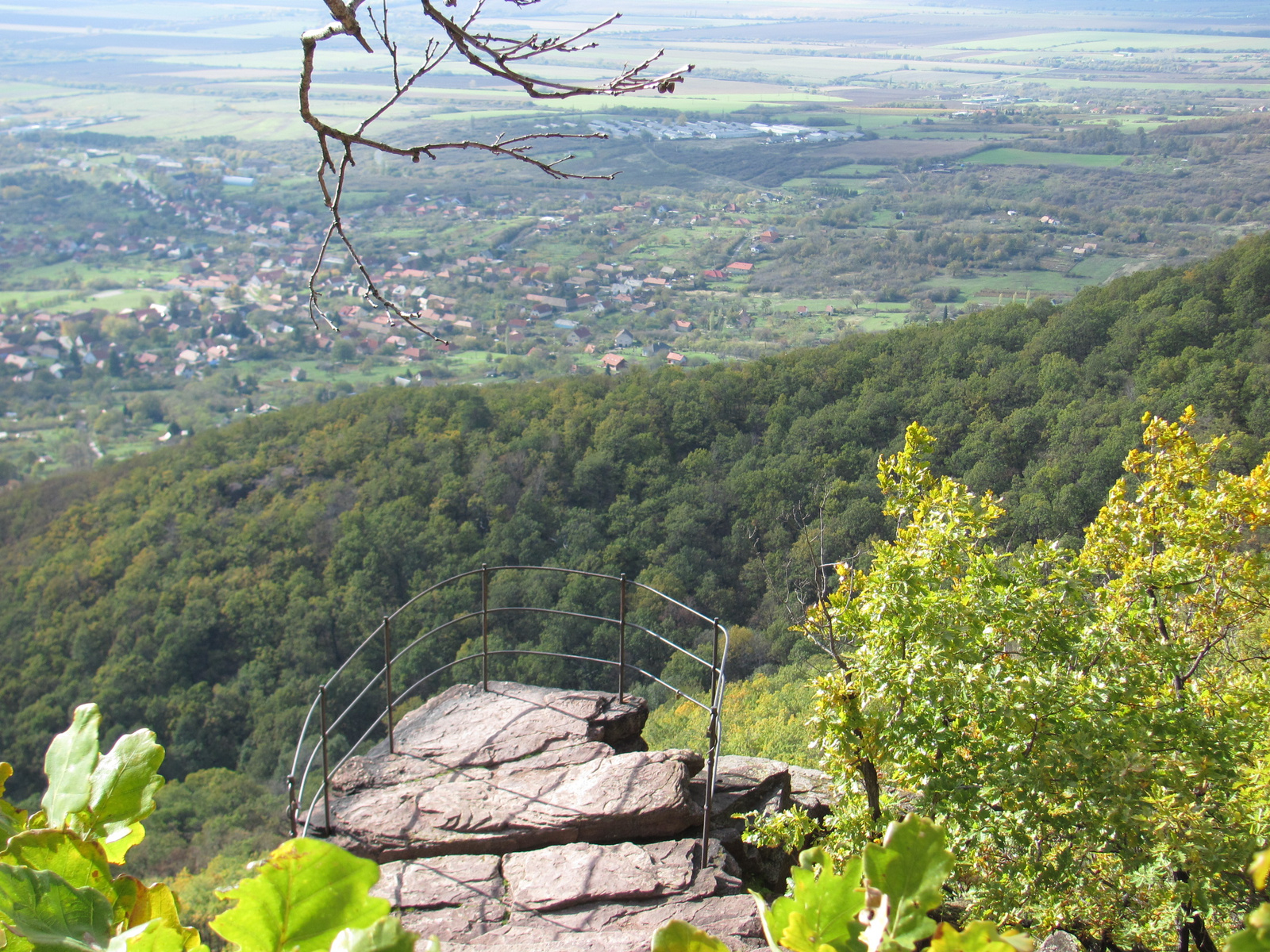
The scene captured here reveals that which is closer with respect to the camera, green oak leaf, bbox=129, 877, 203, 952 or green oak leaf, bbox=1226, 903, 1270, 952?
green oak leaf, bbox=1226, 903, 1270, 952

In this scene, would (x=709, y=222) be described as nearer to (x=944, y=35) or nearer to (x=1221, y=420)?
(x=1221, y=420)

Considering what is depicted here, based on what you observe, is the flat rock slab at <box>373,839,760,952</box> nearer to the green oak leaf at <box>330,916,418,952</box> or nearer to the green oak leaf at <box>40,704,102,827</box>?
the green oak leaf at <box>40,704,102,827</box>

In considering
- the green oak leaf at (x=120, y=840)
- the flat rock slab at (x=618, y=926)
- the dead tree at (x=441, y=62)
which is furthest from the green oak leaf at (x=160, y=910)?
the flat rock slab at (x=618, y=926)

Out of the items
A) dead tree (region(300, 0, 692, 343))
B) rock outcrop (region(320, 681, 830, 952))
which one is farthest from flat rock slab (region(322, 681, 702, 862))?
dead tree (region(300, 0, 692, 343))

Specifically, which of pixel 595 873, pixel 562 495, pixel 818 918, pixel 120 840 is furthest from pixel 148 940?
pixel 562 495

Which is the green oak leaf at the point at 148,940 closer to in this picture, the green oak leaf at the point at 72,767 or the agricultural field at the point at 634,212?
the green oak leaf at the point at 72,767

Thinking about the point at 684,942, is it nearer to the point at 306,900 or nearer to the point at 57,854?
the point at 306,900
